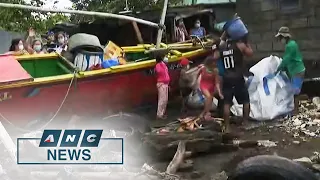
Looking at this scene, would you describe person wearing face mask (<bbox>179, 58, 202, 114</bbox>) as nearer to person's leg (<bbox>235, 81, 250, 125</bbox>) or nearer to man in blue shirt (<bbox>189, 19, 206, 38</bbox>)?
person's leg (<bbox>235, 81, 250, 125</bbox>)

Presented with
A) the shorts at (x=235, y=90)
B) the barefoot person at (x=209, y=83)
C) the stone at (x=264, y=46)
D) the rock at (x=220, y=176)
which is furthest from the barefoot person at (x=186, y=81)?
the rock at (x=220, y=176)

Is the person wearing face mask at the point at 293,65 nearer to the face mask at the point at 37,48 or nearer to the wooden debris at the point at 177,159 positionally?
the wooden debris at the point at 177,159

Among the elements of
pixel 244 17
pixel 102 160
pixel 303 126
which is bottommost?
pixel 303 126

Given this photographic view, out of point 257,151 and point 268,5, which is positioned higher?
point 268,5

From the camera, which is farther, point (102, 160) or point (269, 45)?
point (269, 45)

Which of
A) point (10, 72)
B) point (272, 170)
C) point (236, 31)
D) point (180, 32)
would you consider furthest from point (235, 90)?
point (180, 32)

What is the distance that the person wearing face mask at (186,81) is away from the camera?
905 centimetres

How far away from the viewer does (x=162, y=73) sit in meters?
8.75

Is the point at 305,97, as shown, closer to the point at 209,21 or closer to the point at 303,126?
the point at 303,126

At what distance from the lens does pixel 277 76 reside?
816 cm

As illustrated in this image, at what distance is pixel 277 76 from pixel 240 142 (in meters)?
2.22

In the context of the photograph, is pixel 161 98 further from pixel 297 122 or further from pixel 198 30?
pixel 198 30

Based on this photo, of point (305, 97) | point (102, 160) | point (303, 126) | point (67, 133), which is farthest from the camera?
point (305, 97)

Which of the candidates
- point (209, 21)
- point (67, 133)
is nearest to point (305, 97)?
point (209, 21)
